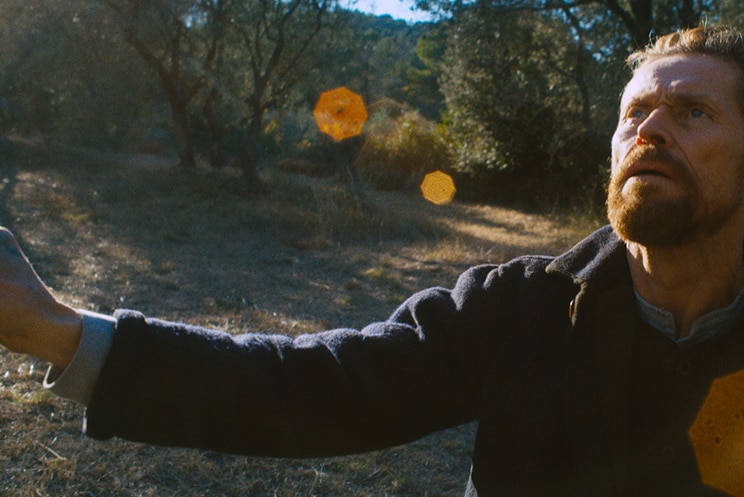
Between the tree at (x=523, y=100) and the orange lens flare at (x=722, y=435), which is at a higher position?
the tree at (x=523, y=100)

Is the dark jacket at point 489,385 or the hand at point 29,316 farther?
the dark jacket at point 489,385

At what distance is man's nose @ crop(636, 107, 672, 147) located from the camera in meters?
1.73

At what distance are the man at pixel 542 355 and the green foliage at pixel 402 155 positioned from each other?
52.3ft

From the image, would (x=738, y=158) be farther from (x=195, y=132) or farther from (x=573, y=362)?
(x=195, y=132)

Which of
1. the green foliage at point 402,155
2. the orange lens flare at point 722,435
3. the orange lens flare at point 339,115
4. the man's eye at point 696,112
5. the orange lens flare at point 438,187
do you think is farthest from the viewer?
the green foliage at point 402,155

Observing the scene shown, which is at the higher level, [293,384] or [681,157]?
[681,157]

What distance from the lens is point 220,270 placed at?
726cm

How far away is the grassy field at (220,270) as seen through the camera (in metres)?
3.09

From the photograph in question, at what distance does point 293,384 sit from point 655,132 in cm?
113

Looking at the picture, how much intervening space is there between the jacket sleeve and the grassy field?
5.55ft

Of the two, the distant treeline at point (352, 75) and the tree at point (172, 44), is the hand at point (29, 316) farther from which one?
the tree at point (172, 44)

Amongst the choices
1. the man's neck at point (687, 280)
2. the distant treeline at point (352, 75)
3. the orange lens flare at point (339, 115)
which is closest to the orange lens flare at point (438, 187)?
the distant treeline at point (352, 75)

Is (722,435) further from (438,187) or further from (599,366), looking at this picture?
(438,187)

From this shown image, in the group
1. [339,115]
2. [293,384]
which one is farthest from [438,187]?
[293,384]
